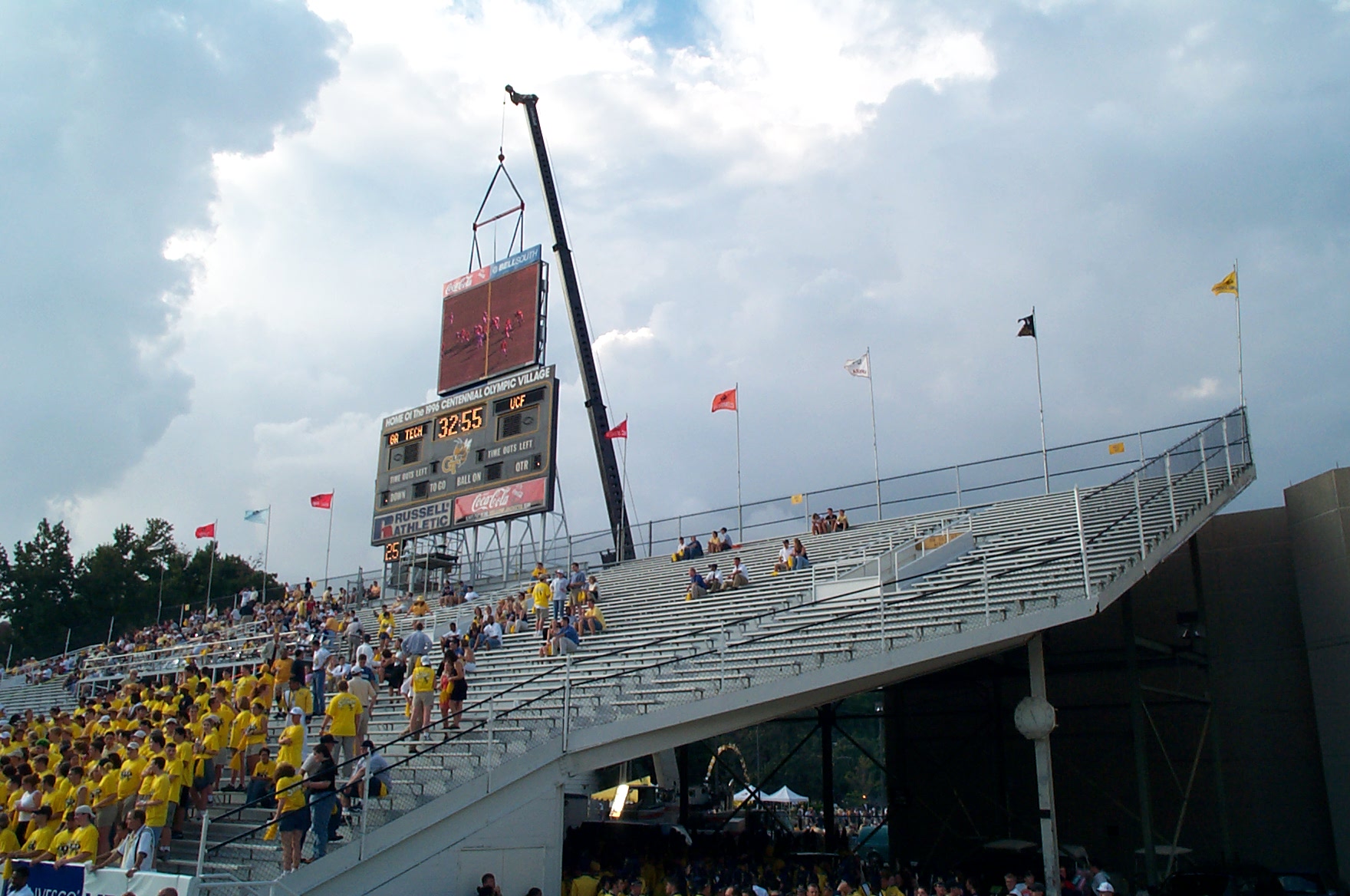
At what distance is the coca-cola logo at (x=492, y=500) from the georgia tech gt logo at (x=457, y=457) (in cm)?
129

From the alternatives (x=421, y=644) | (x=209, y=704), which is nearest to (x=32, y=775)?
(x=209, y=704)

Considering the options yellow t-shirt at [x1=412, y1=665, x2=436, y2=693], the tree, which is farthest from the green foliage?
yellow t-shirt at [x1=412, y1=665, x2=436, y2=693]

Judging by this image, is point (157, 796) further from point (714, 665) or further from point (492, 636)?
point (492, 636)

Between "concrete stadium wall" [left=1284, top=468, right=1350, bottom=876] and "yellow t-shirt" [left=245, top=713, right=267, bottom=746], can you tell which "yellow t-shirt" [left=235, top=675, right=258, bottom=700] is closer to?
"yellow t-shirt" [left=245, top=713, right=267, bottom=746]

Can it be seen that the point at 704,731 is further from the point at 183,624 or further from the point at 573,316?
the point at 183,624

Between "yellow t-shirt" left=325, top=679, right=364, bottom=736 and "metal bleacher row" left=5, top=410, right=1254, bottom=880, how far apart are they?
0.86 meters

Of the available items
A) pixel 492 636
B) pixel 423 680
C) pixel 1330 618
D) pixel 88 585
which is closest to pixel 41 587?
pixel 88 585

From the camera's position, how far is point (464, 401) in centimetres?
3053

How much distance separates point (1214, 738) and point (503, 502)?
17910 mm

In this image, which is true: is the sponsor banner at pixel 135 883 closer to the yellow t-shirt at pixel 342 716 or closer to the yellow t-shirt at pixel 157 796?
the yellow t-shirt at pixel 157 796

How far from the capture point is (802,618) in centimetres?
1714

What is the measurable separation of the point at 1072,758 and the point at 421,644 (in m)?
15.5

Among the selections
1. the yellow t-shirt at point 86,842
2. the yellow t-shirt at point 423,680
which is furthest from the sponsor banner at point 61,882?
the yellow t-shirt at point 423,680

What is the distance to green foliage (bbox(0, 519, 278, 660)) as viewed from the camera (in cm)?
5241
